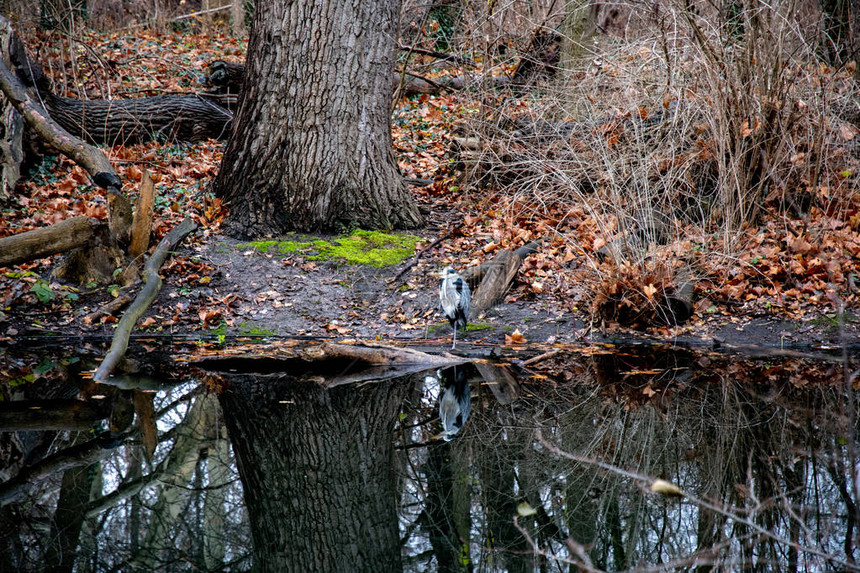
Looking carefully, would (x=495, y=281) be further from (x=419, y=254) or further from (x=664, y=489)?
(x=664, y=489)

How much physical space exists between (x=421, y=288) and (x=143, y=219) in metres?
→ 2.99

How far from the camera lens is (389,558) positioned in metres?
3.10

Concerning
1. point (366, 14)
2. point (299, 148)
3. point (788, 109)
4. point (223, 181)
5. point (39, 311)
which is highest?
point (366, 14)

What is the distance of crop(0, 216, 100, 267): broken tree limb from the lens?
627 cm

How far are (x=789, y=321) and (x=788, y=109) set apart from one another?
250 centimetres

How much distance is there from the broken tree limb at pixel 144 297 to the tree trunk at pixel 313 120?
26.4 inches

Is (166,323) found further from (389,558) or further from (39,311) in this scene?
(389,558)

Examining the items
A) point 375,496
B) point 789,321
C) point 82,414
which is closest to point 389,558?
point 375,496

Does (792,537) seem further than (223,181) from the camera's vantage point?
No

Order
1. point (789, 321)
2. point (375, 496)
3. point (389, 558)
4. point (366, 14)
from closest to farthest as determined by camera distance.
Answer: point (389, 558) < point (375, 496) < point (789, 321) < point (366, 14)

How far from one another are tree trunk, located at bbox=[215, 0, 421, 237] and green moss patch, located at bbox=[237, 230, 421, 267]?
226 millimetres

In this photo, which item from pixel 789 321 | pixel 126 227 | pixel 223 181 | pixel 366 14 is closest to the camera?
pixel 789 321

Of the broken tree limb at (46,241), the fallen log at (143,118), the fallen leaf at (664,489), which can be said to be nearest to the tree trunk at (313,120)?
the broken tree limb at (46,241)

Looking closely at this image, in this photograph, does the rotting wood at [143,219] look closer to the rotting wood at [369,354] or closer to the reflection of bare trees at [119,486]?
the reflection of bare trees at [119,486]
